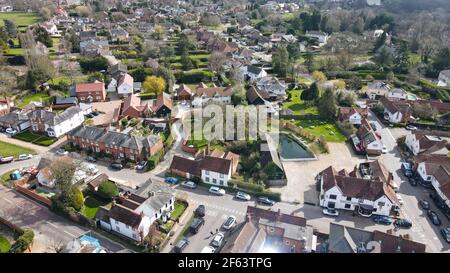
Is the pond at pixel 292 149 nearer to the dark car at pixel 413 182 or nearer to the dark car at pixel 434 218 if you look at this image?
the dark car at pixel 413 182

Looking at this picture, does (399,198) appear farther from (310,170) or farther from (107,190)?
(107,190)

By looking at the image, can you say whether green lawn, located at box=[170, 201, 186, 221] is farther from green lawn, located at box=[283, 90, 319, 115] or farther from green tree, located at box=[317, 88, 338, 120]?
green tree, located at box=[317, 88, 338, 120]

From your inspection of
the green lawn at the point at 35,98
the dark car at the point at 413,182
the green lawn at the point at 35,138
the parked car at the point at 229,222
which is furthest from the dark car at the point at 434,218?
the green lawn at the point at 35,98

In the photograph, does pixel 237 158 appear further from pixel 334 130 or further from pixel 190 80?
pixel 190 80

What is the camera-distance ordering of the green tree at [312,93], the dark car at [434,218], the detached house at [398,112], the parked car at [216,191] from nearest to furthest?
1. the dark car at [434,218]
2. the parked car at [216,191]
3. the detached house at [398,112]
4. the green tree at [312,93]

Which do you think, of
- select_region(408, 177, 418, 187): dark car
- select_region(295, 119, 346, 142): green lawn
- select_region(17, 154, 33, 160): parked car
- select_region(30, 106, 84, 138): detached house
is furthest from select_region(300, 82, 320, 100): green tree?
select_region(17, 154, 33, 160): parked car

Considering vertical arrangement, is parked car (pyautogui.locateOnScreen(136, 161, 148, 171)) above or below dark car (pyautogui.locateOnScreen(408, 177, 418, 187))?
above
